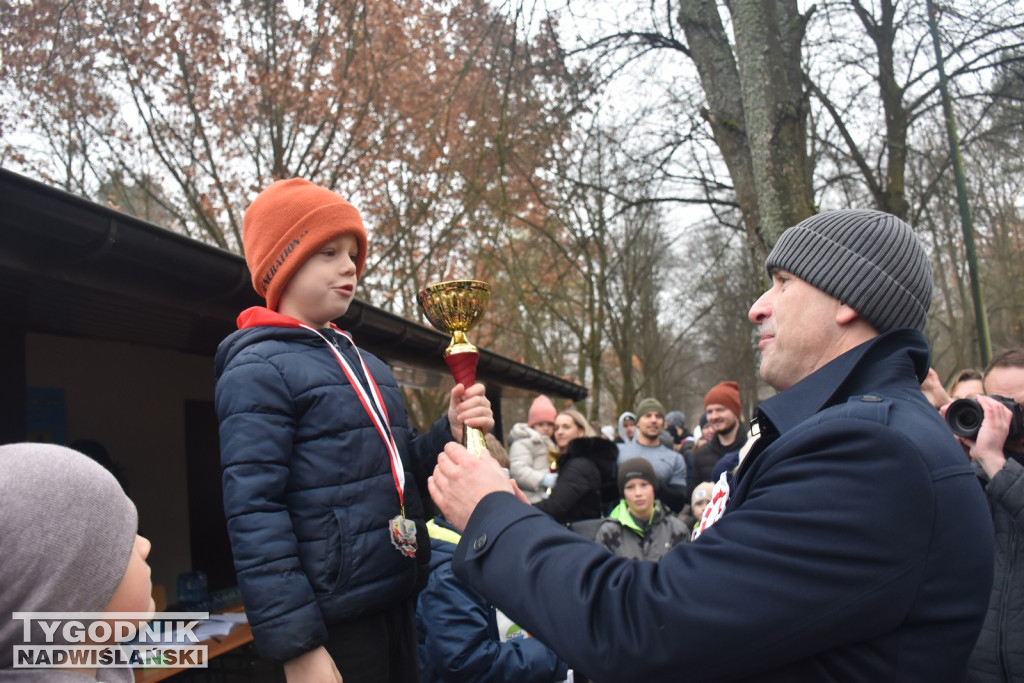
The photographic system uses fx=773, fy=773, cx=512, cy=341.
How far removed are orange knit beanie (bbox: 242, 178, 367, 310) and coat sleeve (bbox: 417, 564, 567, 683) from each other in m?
1.39

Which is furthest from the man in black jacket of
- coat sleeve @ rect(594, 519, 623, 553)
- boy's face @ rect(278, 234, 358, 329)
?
coat sleeve @ rect(594, 519, 623, 553)

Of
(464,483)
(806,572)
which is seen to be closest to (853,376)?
(806,572)

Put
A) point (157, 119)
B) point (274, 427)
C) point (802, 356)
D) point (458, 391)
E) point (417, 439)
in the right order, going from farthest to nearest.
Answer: point (157, 119)
point (417, 439)
point (458, 391)
point (274, 427)
point (802, 356)

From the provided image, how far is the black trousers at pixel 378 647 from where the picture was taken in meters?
2.12

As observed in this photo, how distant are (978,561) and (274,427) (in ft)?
5.36

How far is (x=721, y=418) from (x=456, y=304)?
4892 mm

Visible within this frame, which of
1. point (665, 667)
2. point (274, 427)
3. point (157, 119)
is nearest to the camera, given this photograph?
point (665, 667)

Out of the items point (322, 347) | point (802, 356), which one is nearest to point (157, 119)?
point (322, 347)

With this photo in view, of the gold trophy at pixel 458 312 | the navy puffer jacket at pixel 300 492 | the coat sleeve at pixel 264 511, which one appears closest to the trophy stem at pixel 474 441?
the gold trophy at pixel 458 312

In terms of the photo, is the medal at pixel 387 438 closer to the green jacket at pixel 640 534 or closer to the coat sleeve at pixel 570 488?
the green jacket at pixel 640 534

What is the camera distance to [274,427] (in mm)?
2082

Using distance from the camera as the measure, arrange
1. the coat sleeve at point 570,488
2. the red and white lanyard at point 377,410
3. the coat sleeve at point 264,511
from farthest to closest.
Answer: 1. the coat sleeve at point 570,488
2. the red and white lanyard at point 377,410
3. the coat sleeve at point 264,511

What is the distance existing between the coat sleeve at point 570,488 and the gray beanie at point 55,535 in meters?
4.45

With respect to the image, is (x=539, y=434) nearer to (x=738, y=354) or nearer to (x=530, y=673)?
(x=530, y=673)
